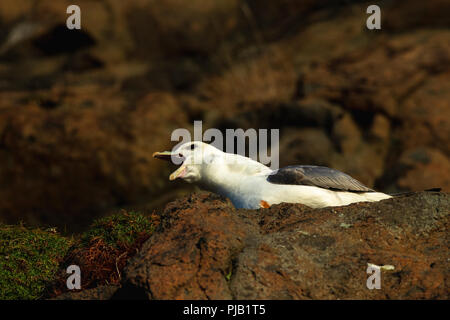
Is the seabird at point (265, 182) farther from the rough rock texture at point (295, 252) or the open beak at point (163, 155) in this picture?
the rough rock texture at point (295, 252)

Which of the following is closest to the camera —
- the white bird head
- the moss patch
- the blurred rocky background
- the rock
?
the moss patch

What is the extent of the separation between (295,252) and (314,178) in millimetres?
1536

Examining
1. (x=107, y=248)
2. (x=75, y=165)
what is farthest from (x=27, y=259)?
(x=75, y=165)

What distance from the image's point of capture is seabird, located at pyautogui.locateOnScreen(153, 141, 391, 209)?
4.96m

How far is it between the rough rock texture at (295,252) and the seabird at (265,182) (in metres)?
0.64

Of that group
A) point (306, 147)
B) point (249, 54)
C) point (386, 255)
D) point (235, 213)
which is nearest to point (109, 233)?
point (235, 213)

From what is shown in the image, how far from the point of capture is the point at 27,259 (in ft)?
15.8

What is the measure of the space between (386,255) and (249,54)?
38.0ft

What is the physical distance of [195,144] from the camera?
19.1ft

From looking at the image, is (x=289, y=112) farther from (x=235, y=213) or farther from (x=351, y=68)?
(x=235, y=213)

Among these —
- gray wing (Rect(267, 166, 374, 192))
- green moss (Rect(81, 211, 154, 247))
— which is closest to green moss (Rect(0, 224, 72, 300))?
green moss (Rect(81, 211, 154, 247))

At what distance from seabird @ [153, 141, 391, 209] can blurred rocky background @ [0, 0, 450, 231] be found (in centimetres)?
562

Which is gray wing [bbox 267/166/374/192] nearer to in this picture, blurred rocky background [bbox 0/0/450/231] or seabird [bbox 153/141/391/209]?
seabird [bbox 153/141/391/209]

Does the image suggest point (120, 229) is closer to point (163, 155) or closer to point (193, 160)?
point (193, 160)
